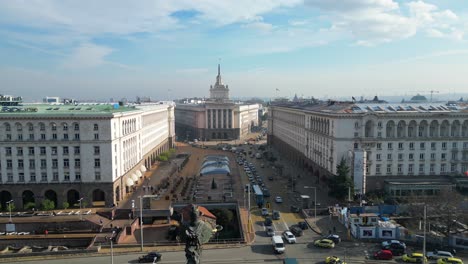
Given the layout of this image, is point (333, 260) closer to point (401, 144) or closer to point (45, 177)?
point (401, 144)

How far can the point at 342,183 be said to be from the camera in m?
56.8

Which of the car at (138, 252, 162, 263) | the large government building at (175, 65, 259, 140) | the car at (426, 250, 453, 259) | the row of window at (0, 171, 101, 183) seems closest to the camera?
the car at (426, 250, 453, 259)

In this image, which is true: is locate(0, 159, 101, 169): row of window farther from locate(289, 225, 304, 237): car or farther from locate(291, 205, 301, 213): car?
locate(289, 225, 304, 237): car

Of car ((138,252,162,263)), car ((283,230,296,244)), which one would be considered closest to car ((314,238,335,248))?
car ((283,230,296,244))

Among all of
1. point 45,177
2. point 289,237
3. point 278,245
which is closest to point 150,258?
point 278,245

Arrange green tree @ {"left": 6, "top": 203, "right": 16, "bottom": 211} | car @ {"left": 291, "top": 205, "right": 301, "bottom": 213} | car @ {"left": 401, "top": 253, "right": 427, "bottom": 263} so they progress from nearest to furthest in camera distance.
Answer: car @ {"left": 401, "top": 253, "right": 427, "bottom": 263} → green tree @ {"left": 6, "top": 203, "right": 16, "bottom": 211} → car @ {"left": 291, "top": 205, "right": 301, "bottom": 213}

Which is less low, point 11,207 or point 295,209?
point 11,207

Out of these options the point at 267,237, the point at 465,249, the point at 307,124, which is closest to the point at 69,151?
the point at 267,237

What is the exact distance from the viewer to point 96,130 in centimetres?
5872

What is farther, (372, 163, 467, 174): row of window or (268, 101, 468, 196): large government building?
(372, 163, 467, 174): row of window

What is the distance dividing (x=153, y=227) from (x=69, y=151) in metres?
18.2

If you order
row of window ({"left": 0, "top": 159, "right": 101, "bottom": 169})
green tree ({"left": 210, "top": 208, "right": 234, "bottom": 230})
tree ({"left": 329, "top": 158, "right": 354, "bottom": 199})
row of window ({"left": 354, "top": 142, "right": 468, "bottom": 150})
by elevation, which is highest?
row of window ({"left": 354, "top": 142, "right": 468, "bottom": 150})

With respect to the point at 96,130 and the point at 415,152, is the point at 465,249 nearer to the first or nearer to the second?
the point at 415,152

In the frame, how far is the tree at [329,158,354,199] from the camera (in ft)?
186
